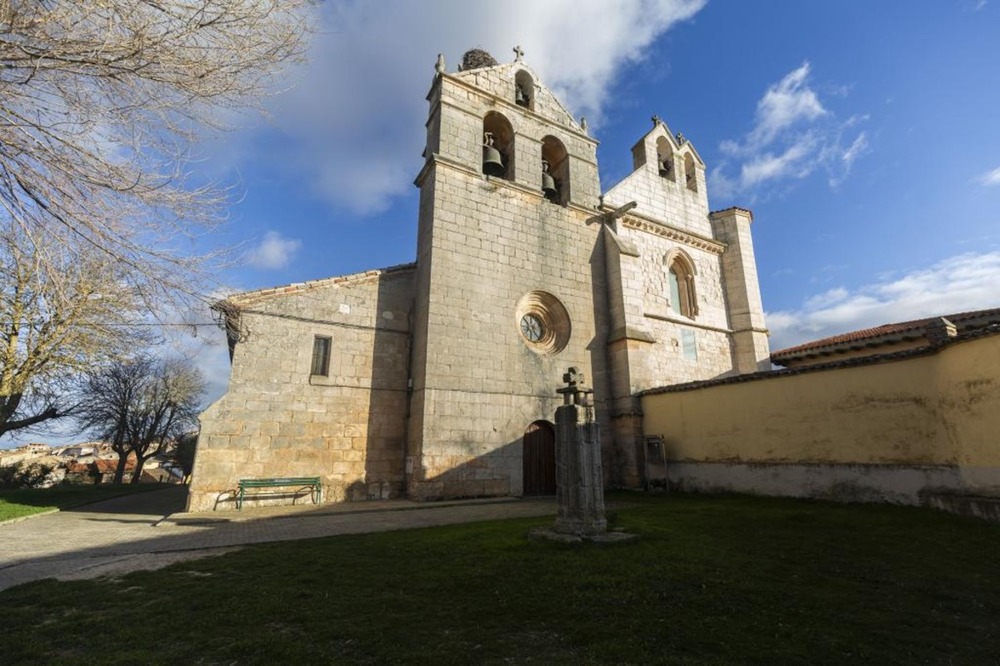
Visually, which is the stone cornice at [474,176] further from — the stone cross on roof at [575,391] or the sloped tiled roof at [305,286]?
the stone cross on roof at [575,391]

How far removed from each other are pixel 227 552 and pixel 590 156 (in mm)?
15321

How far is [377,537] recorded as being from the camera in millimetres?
6523

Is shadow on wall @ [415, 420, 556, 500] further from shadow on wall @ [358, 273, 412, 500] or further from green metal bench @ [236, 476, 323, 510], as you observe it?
green metal bench @ [236, 476, 323, 510]

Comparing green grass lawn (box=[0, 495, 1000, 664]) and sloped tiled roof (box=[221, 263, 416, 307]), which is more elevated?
sloped tiled roof (box=[221, 263, 416, 307])

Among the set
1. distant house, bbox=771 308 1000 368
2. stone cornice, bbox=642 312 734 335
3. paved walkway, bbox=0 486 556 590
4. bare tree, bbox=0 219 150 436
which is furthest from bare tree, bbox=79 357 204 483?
distant house, bbox=771 308 1000 368

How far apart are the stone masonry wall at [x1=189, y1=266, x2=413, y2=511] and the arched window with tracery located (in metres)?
9.54

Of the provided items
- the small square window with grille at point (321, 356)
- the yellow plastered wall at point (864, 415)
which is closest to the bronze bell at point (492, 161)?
the small square window with grille at point (321, 356)

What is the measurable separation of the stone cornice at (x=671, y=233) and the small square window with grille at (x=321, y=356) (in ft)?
34.1

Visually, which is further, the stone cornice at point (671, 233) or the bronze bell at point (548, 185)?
the stone cornice at point (671, 233)

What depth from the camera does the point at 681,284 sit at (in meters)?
17.0

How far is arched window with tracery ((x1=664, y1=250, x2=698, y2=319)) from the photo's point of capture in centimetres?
1647

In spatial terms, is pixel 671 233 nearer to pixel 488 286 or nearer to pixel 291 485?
pixel 488 286

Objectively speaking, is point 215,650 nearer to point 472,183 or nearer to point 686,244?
point 472,183

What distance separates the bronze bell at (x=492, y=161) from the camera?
14.4m
